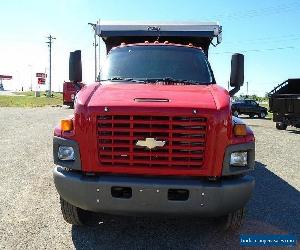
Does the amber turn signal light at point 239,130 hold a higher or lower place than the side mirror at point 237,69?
lower

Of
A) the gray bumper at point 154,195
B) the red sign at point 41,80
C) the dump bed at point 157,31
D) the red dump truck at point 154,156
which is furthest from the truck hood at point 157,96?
the red sign at point 41,80

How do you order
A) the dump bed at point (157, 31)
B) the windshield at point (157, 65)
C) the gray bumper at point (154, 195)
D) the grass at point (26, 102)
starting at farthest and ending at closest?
the grass at point (26, 102), the dump bed at point (157, 31), the windshield at point (157, 65), the gray bumper at point (154, 195)

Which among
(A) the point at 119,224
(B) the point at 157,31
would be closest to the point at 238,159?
(A) the point at 119,224

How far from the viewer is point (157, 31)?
783cm

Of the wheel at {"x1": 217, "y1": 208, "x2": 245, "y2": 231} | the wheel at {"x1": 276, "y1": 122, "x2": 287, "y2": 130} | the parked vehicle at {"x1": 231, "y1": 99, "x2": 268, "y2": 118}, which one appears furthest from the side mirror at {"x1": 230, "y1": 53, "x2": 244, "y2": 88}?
the parked vehicle at {"x1": 231, "y1": 99, "x2": 268, "y2": 118}

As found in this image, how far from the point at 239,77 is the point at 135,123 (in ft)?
8.20

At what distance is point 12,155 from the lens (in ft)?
30.5

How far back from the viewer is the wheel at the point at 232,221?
443cm

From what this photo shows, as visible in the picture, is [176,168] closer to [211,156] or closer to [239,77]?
[211,156]

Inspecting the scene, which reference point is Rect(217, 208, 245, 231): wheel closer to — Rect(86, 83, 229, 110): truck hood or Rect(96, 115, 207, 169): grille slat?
Rect(96, 115, 207, 169): grille slat

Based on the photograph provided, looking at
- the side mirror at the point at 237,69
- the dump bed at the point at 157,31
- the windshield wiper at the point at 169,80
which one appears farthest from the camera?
the dump bed at the point at 157,31

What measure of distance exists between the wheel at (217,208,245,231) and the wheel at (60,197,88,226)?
163cm

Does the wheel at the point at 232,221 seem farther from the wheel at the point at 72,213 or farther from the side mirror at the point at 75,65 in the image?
the side mirror at the point at 75,65

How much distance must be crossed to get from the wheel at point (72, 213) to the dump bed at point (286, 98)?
46.4 ft
